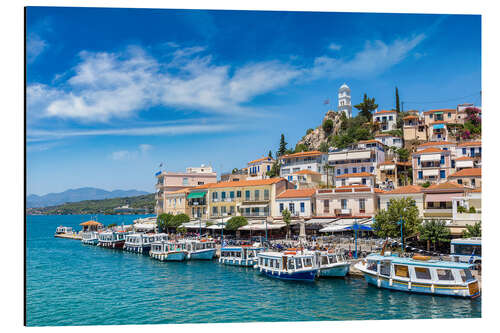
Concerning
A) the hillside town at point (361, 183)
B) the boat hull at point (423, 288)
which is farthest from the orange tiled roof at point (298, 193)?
the boat hull at point (423, 288)

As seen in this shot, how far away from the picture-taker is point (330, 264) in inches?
730

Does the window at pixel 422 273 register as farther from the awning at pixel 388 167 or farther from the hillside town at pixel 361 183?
Result: the awning at pixel 388 167

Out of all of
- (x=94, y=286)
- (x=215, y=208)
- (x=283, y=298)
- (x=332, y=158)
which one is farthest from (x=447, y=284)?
(x=332, y=158)

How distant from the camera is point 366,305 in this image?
44.8ft

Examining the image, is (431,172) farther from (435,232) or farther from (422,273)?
(422,273)

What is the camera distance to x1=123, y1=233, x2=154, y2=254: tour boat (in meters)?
32.3

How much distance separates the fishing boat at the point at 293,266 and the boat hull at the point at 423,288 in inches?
111

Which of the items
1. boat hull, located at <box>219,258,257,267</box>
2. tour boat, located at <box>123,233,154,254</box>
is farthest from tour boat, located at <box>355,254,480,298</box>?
tour boat, located at <box>123,233,154,254</box>

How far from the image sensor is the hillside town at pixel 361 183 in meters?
24.5

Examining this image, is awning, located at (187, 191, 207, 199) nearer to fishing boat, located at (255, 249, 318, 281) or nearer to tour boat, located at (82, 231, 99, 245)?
tour boat, located at (82, 231, 99, 245)

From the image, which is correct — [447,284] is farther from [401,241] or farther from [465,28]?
[465,28]

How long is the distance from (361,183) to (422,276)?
74.3 ft

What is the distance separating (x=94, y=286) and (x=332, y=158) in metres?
29.3

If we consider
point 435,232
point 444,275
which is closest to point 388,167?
point 435,232
